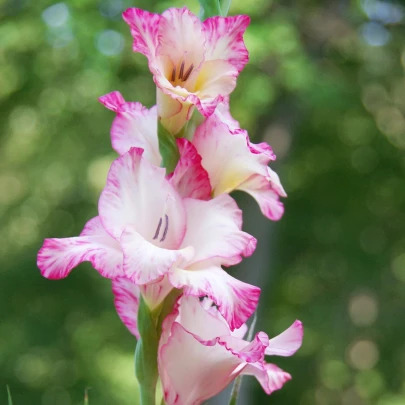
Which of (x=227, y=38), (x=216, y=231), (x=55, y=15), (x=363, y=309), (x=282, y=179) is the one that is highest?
(x=227, y=38)

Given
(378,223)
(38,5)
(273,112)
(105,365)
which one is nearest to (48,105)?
(38,5)

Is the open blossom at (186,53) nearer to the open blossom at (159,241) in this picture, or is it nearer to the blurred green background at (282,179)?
the open blossom at (159,241)

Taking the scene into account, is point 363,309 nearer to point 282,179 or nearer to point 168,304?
point 282,179

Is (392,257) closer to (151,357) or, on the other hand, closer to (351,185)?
(351,185)

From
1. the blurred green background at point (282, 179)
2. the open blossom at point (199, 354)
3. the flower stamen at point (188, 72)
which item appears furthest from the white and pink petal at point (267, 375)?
the blurred green background at point (282, 179)

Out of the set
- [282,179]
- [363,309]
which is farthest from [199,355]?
[363,309]
